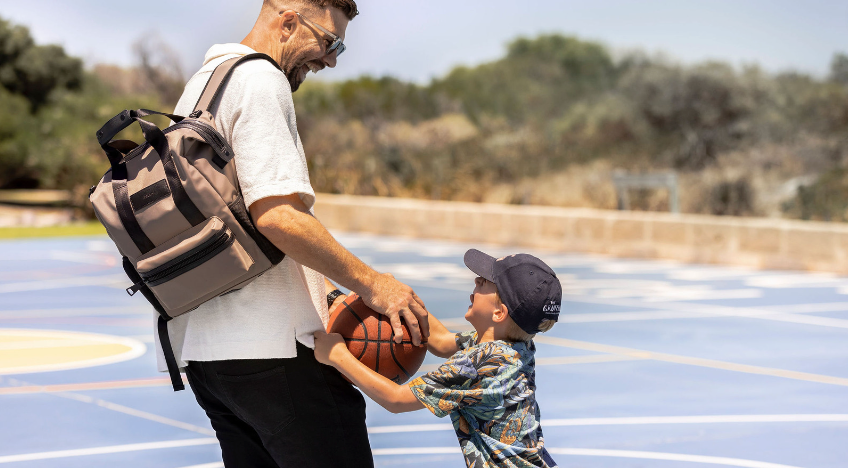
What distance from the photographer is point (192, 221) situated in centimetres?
258

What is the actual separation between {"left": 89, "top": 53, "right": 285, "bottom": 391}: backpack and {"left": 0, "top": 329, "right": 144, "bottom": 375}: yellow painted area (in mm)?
6182

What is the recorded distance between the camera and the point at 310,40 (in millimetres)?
2896

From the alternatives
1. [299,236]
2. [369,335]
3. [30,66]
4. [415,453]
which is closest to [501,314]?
[369,335]

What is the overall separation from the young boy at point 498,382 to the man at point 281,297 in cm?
20

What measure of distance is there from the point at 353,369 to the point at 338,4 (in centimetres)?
104

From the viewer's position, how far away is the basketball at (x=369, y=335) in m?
2.97

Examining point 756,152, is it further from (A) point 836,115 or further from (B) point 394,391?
(B) point 394,391

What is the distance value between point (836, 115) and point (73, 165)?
22.3 metres

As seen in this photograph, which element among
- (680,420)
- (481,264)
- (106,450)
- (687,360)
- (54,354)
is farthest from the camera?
(54,354)

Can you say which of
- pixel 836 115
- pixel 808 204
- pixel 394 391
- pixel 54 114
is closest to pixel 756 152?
pixel 836 115

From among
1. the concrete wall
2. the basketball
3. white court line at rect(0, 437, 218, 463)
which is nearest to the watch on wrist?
the basketball

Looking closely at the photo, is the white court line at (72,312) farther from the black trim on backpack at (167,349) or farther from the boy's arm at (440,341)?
the black trim on backpack at (167,349)

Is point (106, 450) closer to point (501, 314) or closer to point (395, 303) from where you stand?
point (501, 314)

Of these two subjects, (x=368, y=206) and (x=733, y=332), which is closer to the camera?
(x=733, y=332)
